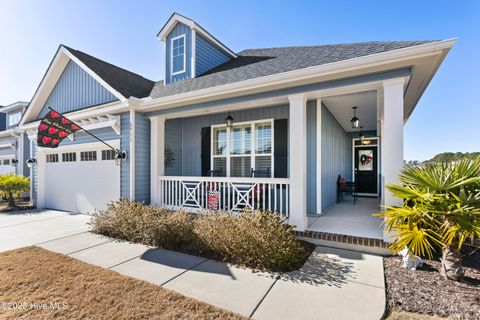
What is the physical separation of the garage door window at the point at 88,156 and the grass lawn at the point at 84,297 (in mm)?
4615

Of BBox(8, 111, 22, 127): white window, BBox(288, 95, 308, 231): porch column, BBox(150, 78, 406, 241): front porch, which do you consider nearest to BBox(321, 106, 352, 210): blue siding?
BBox(150, 78, 406, 241): front porch

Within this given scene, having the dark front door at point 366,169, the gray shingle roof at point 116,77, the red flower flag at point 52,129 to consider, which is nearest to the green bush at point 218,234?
the red flower flag at point 52,129

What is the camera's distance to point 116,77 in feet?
25.3

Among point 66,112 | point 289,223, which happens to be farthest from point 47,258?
point 66,112

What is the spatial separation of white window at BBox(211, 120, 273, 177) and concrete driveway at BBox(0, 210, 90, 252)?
4.19 meters

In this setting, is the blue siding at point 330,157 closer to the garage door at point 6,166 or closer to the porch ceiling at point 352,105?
the porch ceiling at point 352,105

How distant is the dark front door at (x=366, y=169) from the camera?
10.3 meters

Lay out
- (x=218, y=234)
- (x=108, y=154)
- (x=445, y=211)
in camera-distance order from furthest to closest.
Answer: (x=108, y=154)
(x=218, y=234)
(x=445, y=211)

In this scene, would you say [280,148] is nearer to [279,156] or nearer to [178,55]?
[279,156]

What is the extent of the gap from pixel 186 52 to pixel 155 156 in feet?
12.9

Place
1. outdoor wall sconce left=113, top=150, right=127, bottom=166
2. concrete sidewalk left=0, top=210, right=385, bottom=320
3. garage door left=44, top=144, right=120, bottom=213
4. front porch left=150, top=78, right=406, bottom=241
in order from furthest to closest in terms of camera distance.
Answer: garage door left=44, top=144, right=120, bottom=213 → outdoor wall sconce left=113, top=150, right=127, bottom=166 → front porch left=150, top=78, right=406, bottom=241 → concrete sidewalk left=0, top=210, right=385, bottom=320

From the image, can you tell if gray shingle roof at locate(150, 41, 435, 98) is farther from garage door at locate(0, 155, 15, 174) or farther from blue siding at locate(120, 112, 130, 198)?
garage door at locate(0, 155, 15, 174)

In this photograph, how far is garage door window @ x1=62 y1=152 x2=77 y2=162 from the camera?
827cm

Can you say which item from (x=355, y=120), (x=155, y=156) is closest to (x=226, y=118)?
(x=155, y=156)
